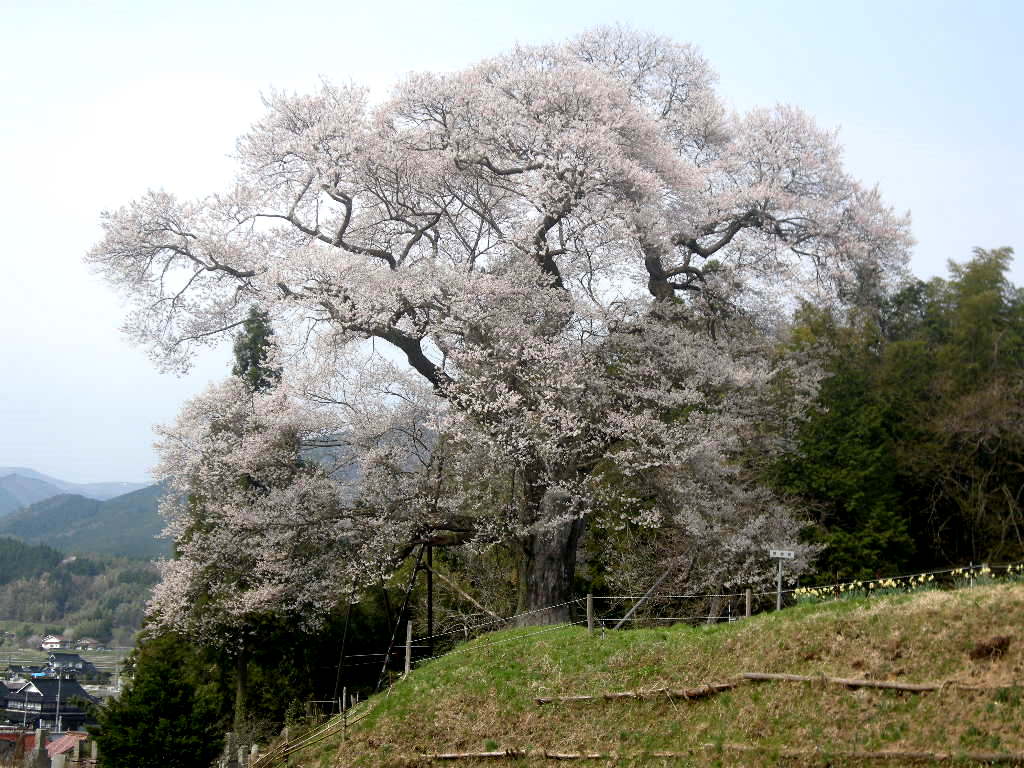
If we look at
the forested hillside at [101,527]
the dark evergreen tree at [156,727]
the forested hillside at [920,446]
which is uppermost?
the forested hillside at [101,527]

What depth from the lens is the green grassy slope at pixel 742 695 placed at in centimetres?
891

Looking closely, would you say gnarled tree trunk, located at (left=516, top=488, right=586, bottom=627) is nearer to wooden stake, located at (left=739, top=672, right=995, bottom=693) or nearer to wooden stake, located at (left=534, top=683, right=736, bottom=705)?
wooden stake, located at (left=534, top=683, right=736, bottom=705)

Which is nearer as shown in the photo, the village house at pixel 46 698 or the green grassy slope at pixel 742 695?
the green grassy slope at pixel 742 695

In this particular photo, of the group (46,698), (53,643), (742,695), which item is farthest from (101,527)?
(742,695)

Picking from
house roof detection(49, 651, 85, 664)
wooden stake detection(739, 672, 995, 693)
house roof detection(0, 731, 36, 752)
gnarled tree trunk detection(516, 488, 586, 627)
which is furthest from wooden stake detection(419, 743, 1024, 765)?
house roof detection(49, 651, 85, 664)

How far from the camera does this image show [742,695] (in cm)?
1039

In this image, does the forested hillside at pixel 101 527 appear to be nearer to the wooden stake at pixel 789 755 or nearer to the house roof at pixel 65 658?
the house roof at pixel 65 658

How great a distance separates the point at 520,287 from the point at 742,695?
1026 centimetres

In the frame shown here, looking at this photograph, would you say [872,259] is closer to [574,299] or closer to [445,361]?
[574,299]

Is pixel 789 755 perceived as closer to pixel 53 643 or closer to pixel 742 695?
pixel 742 695

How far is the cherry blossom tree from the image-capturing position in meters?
18.4

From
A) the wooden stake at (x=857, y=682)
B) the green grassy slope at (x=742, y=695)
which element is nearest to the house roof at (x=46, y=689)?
the green grassy slope at (x=742, y=695)

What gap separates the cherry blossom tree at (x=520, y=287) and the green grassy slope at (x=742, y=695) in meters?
4.77

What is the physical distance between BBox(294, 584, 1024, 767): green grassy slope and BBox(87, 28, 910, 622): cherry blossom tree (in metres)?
4.77
